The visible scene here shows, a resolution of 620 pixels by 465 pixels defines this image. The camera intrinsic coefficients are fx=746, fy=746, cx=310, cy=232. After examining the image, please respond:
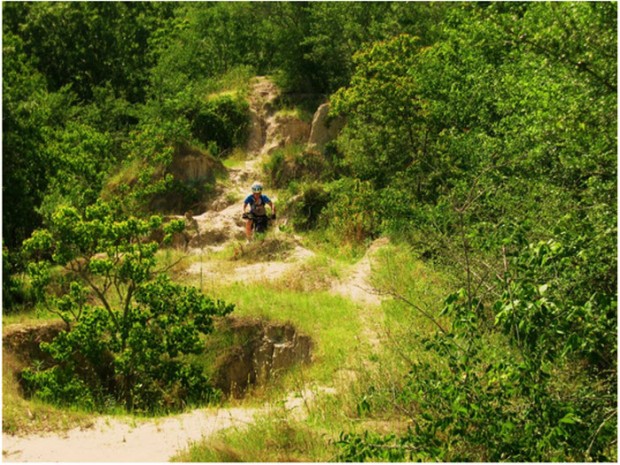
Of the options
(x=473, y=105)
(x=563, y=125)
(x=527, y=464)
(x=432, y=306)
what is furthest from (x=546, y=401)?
(x=473, y=105)

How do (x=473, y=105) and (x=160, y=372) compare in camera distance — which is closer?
(x=160, y=372)

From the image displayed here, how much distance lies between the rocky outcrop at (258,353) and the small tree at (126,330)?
0.95 metres

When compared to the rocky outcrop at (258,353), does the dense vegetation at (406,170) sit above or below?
above

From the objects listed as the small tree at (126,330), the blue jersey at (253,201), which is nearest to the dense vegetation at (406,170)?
the small tree at (126,330)

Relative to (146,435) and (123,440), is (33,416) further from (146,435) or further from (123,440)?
(146,435)

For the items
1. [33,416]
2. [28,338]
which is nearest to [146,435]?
[33,416]

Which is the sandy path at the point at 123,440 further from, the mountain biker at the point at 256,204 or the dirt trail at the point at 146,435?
the mountain biker at the point at 256,204

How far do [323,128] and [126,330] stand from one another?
13.8 metres

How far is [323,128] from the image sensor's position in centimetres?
2417

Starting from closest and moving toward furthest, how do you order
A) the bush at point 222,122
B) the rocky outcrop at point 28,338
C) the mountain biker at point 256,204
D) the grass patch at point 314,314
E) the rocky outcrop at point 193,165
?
1. the grass patch at point 314,314
2. the rocky outcrop at point 28,338
3. the mountain biker at point 256,204
4. the rocky outcrop at point 193,165
5. the bush at point 222,122

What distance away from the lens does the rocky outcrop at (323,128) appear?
24109 mm

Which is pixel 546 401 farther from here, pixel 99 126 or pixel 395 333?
pixel 99 126

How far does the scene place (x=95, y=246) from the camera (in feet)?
40.5

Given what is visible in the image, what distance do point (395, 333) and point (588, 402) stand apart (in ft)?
15.6
